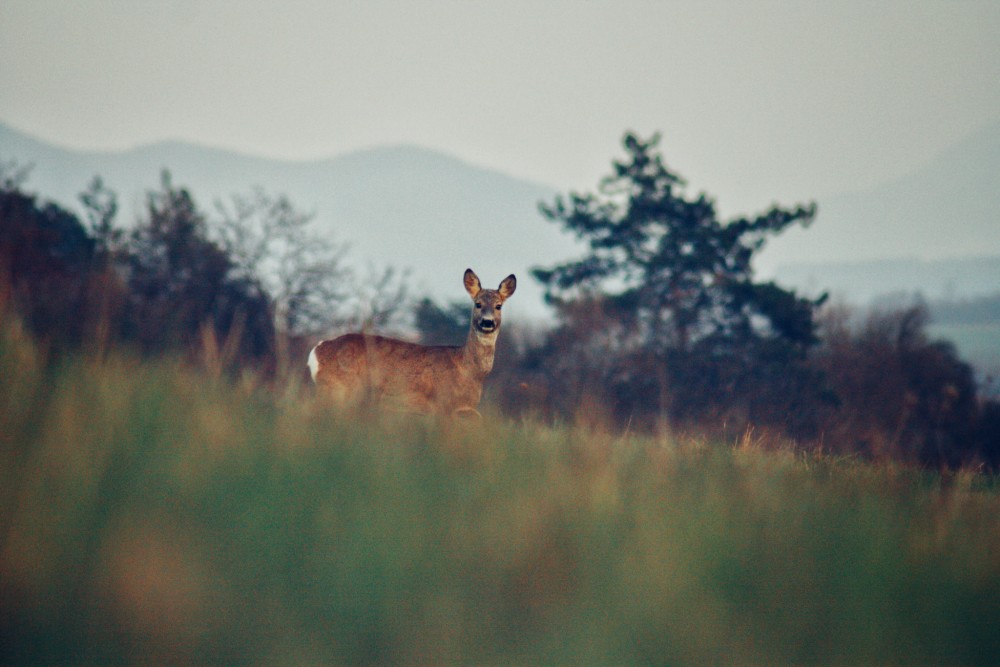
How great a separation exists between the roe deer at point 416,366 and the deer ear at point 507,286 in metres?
0.09

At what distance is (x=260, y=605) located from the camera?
3.05 m

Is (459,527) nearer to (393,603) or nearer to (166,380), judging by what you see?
(393,603)

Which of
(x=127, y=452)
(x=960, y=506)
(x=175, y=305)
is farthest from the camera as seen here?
(x=175, y=305)

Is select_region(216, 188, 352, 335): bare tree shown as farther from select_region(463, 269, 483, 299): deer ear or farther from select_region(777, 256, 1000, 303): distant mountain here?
select_region(777, 256, 1000, 303): distant mountain

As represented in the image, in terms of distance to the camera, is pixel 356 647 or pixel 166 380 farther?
pixel 166 380

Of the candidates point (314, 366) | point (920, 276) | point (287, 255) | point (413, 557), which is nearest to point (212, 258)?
point (287, 255)

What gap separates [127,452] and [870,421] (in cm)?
3118

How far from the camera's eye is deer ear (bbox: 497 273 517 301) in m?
10.1

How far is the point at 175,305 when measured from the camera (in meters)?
30.4

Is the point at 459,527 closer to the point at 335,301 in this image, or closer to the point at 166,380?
the point at 166,380

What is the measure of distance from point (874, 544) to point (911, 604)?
627 mm

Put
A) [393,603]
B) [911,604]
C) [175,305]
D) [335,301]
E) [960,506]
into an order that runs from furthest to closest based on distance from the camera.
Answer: [335,301]
[175,305]
[960,506]
[911,604]
[393,603]

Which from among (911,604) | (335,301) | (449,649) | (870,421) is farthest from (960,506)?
(335,301)

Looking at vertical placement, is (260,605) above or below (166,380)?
below
